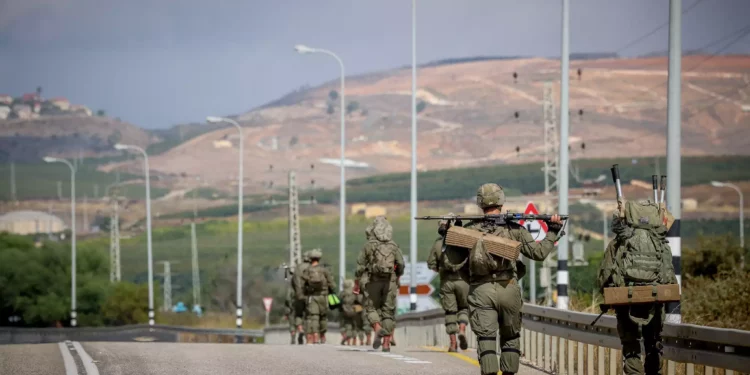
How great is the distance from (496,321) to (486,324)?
15cm

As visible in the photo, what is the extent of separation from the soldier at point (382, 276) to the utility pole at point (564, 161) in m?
3.30

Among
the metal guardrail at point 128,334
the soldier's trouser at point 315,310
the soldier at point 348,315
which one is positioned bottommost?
the metal guardrail at point 128,334

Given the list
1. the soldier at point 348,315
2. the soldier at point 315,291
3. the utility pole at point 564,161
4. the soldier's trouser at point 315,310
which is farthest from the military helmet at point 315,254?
the soldier at point 348,315

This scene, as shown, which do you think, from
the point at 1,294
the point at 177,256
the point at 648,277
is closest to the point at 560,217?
the point at 648,277

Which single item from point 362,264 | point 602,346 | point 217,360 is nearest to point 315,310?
point 362,264

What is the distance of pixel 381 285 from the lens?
22.6 meters

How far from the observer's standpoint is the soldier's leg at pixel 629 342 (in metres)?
13.8

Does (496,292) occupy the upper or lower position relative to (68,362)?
upper

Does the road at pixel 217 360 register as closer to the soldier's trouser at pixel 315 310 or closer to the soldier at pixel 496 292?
the soldier at pixel 496 292

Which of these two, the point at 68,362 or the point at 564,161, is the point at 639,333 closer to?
the point at 68,362

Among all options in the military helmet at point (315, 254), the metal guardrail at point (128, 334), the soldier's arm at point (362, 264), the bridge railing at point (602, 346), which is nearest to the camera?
the bridge railing at point (602, 346)

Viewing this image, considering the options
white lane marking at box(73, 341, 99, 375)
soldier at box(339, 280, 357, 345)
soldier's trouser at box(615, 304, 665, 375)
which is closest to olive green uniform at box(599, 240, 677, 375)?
soldier's trouser at box(615, 304, 665, 375)

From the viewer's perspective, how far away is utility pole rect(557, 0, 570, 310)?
24.8 metres

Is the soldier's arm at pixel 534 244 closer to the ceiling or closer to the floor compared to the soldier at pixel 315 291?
closer to the ceiling
